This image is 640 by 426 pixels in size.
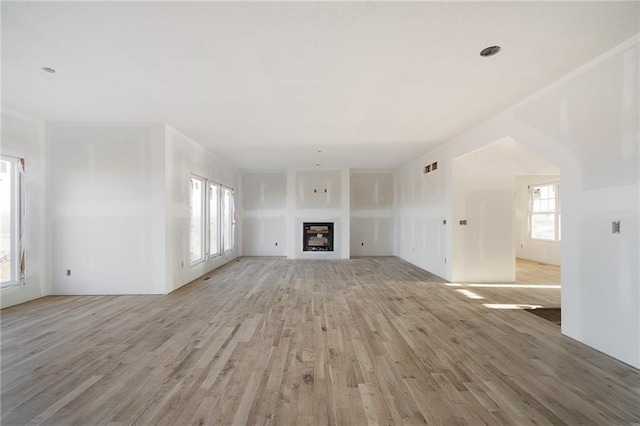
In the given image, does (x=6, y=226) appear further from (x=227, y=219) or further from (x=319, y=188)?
(x=319, y=188)

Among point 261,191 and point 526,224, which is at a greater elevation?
point 261,191

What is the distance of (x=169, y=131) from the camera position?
4855 millimetres

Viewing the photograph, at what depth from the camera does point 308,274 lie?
6477mm

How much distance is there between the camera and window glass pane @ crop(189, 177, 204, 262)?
19.9 ft

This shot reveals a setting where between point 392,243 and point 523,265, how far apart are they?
357cm

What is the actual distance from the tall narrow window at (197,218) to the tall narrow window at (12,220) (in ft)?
8.00

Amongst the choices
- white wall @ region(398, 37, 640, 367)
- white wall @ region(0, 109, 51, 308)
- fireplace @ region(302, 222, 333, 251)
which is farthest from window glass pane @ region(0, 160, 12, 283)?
white wall @ region(398, 37, 640, 367)

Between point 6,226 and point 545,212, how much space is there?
11813mm

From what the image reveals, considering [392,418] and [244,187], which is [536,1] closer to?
[392,418]

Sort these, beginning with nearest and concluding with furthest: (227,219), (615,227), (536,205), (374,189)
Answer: (615,227) < (227,219) < (536,205) < (374,189)

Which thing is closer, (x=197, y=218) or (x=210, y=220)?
(x=197, y=218)

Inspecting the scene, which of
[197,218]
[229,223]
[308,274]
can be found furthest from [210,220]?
[308,274]

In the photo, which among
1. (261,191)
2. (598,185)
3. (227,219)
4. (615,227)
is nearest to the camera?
(615,227)

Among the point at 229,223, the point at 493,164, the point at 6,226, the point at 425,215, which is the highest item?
the point at 493,164
